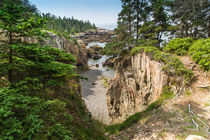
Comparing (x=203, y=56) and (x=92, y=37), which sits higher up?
(x=92, y=37)

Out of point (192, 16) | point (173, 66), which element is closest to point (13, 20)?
point (173, 66)

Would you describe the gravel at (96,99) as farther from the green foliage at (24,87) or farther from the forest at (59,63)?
the green foliage at (24,87)

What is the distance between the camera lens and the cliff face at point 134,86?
870 cm

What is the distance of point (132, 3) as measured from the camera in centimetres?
1405

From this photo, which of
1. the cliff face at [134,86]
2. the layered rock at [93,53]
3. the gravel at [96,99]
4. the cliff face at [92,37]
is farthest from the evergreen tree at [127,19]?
the cliff face at [92,37]

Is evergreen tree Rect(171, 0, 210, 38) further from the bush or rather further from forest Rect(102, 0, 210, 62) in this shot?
the bush

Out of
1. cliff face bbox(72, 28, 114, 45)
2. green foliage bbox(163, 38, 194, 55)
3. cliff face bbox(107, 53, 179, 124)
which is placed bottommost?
cliff face bbox(107, 53, 179, 124)

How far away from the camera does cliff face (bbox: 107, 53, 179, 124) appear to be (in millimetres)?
8703

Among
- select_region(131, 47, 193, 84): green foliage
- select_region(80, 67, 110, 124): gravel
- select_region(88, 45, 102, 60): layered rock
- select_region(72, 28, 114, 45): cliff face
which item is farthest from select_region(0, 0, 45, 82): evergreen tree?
select_region(72, 28, 114, 45): cliff face

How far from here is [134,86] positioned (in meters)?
11.0

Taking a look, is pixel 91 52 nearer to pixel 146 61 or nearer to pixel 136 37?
pixel 136 37

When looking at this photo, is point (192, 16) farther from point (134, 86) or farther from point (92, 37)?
point (92, 37)

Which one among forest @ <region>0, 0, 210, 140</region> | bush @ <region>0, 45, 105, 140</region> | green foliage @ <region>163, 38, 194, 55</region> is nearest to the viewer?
bush @ <region>0, 45, 105, 140</region>

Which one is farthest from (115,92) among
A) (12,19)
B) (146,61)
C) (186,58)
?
(12,19)
